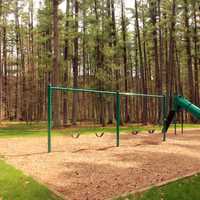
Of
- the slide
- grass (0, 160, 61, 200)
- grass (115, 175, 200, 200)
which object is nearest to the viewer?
grass (0, 160, 61, 200)

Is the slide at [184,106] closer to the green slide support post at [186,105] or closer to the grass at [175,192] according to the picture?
the green slide support post at [186,105]

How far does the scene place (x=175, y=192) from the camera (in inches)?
216

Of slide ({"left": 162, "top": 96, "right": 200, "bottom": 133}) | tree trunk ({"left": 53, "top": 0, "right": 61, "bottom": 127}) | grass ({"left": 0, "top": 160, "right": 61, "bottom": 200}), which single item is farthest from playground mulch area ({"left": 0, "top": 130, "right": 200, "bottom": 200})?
tree trunk ({"left": 53, "top": 0, "right": 61, "bottom": 127})

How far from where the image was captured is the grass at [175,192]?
5.19m

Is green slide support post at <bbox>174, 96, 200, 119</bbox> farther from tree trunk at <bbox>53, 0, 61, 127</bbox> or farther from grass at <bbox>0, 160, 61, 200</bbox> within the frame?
grass at <bbox>0, 160, 61, 200</bbox>

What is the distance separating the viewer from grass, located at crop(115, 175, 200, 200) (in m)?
5.19

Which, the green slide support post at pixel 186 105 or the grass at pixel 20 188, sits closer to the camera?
the grass at pixel 20 188

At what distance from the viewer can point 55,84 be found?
61.3ft

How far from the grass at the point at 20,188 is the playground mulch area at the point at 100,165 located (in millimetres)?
276

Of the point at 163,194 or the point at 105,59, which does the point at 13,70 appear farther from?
the point at 163,194

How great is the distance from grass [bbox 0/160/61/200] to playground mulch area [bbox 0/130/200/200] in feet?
0.90

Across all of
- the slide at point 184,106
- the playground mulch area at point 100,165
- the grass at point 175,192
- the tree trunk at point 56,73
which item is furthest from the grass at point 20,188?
the tree trunk at point 56,73

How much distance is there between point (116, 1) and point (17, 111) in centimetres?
1797

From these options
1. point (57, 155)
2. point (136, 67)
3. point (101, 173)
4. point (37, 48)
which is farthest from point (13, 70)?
point (101, 173)
